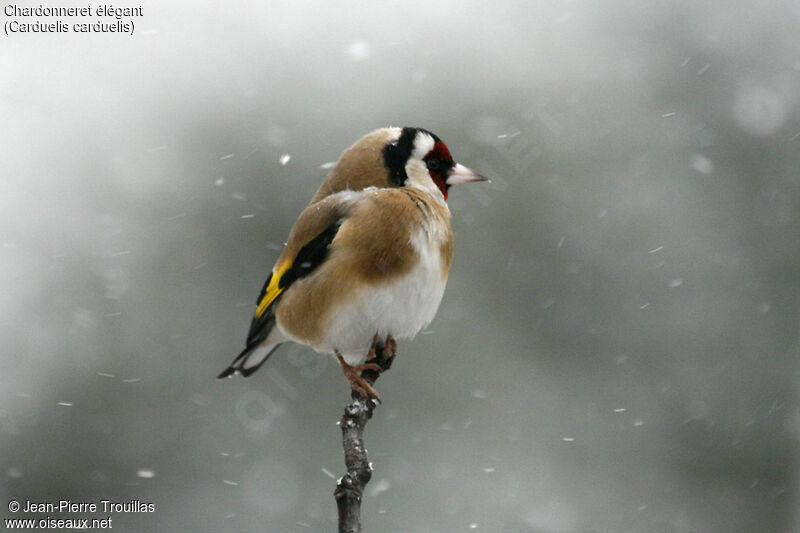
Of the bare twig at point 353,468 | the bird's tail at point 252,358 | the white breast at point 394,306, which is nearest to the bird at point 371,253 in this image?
the white breast at point 394,306

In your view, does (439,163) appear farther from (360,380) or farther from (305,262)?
(360,380)

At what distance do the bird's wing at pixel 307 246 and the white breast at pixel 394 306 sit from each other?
0.89 ft

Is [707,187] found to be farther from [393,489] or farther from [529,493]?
[393,489]

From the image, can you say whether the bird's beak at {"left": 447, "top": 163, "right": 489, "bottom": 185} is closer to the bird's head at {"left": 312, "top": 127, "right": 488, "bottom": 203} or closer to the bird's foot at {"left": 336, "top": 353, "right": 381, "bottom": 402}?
the bird's head at {"left": 312, "top": 127, "right": 488, "bottom": 203}

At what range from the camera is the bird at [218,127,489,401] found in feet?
12.2

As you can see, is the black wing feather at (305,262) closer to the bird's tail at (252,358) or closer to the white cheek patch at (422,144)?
the bird's tail at (252,358)

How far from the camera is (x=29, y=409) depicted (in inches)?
269

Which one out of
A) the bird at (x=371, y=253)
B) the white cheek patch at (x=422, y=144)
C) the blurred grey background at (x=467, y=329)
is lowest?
the blurred grey background at (x=467, y=329)

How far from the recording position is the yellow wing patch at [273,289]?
13.0 ft

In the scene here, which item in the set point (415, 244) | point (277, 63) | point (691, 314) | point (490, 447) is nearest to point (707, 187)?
point (691, 314)

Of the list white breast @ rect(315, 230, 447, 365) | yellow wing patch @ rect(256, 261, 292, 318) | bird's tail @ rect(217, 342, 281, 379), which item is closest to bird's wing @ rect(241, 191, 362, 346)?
yellow wing patch @ rect(256, 261, 292, 318)

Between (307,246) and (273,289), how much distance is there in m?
0.26

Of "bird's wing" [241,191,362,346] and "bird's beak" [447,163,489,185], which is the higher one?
"bird's beak" [447,163,489,185]

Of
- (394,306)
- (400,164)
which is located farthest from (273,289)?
(400,164)
